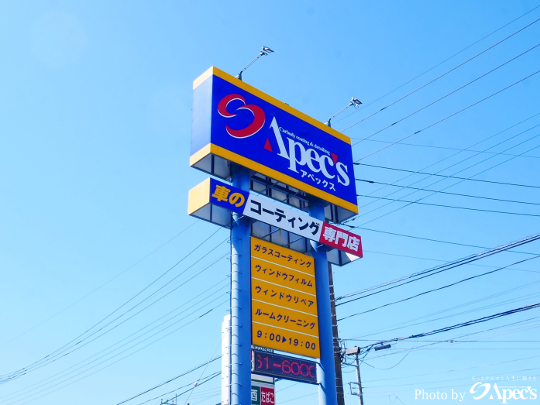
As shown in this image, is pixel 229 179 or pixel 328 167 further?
pixel 328 167

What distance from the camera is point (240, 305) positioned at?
16.2 meters

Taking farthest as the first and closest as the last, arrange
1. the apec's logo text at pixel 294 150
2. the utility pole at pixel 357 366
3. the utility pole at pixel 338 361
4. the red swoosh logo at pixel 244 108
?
the utility pole at pixel 357 366 < the utility pole at pixel 338 361 < the apec's logo text at pixel 294 150 < the red swoosh logo at pixel 244 108

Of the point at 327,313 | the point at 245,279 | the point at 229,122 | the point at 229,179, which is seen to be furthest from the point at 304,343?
the point at 229,122

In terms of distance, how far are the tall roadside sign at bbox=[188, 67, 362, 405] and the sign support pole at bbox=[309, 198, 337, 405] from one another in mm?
32

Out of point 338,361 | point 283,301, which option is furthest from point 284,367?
point 338,361

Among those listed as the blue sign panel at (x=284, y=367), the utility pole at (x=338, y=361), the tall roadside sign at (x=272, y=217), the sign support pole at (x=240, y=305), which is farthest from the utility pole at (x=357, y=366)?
the sign support pole at (x=240, y=305)

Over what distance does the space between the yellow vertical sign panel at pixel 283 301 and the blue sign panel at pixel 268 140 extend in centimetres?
273

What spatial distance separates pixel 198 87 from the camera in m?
19.4

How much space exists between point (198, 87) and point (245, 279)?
22.7 feet

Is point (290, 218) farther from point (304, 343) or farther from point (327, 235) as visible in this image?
point (304, 343)

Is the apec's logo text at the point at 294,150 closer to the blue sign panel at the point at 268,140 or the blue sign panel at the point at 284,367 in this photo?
the blue sign panel at the point at 268,140

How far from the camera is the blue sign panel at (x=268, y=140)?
1830cm

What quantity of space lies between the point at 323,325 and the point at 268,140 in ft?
21.2

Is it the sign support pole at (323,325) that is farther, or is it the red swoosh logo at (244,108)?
the red swoosh logo at (244,108)
